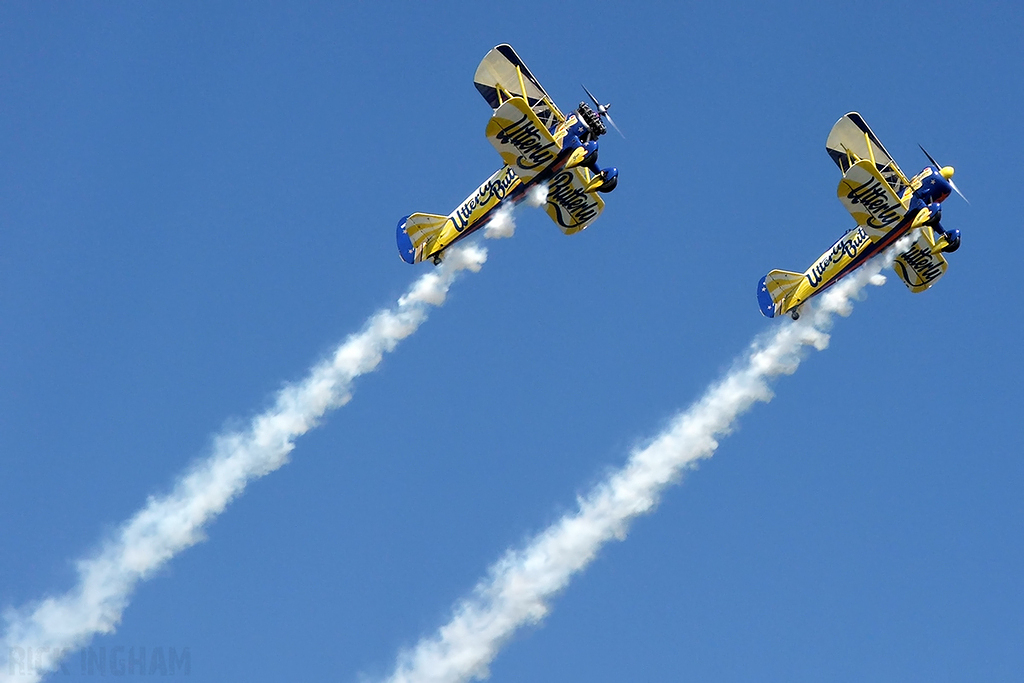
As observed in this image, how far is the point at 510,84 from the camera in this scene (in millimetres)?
63406

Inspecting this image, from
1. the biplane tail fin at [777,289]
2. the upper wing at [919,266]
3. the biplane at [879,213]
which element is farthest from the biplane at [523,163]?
the upper wing at [919,266]

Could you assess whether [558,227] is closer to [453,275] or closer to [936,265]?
[453,275]

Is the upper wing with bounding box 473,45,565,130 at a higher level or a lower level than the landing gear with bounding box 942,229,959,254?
higher

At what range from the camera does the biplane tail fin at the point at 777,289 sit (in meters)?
66.2

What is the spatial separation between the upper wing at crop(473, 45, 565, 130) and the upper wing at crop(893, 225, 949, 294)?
13.2 meters

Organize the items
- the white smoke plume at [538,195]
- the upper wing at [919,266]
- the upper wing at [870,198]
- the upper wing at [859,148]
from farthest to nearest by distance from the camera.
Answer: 1. the upper wing at [919,266]
2. the white smoke plume at [538,195]
3. the upper wing at [859,148]
4. the upper wing at [870,198]

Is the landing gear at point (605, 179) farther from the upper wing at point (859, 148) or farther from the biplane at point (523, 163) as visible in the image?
the upper wing at point (859, 148)

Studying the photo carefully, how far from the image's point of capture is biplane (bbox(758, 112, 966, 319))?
6119 cm

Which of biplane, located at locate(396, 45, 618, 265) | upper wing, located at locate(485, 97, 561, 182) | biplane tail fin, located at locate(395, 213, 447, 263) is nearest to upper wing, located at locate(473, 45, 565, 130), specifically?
biplane, located at locate(396, 45, 618, 265)

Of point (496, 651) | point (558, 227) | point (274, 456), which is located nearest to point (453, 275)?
point (558, 227)

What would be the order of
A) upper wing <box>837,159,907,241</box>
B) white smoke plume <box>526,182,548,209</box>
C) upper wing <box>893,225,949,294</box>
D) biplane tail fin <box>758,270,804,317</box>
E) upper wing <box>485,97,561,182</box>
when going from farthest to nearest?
biplane tail fin <box>758,270,804,317</box> < upper wing <box>893,225,949,294</box> < white smoke plume <box>526,182,548,209</box> < upper wing <box>837,159,907,241</box> < upper wing <box>485,97,561,182</box>

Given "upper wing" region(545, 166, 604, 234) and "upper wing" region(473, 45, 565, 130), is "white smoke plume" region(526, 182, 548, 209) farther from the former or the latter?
"upper wing" region(473, 45, 565, 130)

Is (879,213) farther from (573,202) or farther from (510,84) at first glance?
(510,84)

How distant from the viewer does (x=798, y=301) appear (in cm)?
6588
